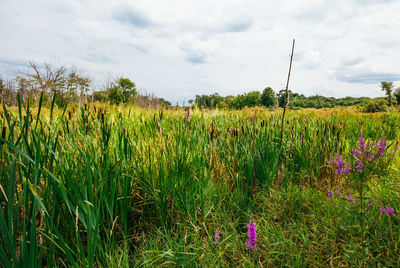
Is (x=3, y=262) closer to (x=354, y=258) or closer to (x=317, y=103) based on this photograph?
(x=354, y=258)

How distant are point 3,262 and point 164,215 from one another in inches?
37.8

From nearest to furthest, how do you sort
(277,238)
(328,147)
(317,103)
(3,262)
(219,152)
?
(3,262) → (277,238) → (219,152) → (328,147) → (317,103)

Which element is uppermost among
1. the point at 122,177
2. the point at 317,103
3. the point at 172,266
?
the point at 317,103

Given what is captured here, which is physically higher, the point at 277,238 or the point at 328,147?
the point at 328,147

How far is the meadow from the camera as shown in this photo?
101 cm

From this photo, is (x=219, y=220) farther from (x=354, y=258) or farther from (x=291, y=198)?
(x=354, y=258)

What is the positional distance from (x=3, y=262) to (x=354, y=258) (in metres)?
1.80

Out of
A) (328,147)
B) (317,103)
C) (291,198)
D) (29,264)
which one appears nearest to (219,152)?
(291,198)

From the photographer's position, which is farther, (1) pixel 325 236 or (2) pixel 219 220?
(2) pixel 219 220

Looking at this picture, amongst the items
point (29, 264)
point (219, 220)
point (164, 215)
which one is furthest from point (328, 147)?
point (29, 264)

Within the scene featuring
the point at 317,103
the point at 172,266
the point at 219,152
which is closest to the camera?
the point at 172,266

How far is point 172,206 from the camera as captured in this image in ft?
5.41

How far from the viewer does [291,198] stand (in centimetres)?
196

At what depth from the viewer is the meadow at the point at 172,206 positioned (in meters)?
1.01
